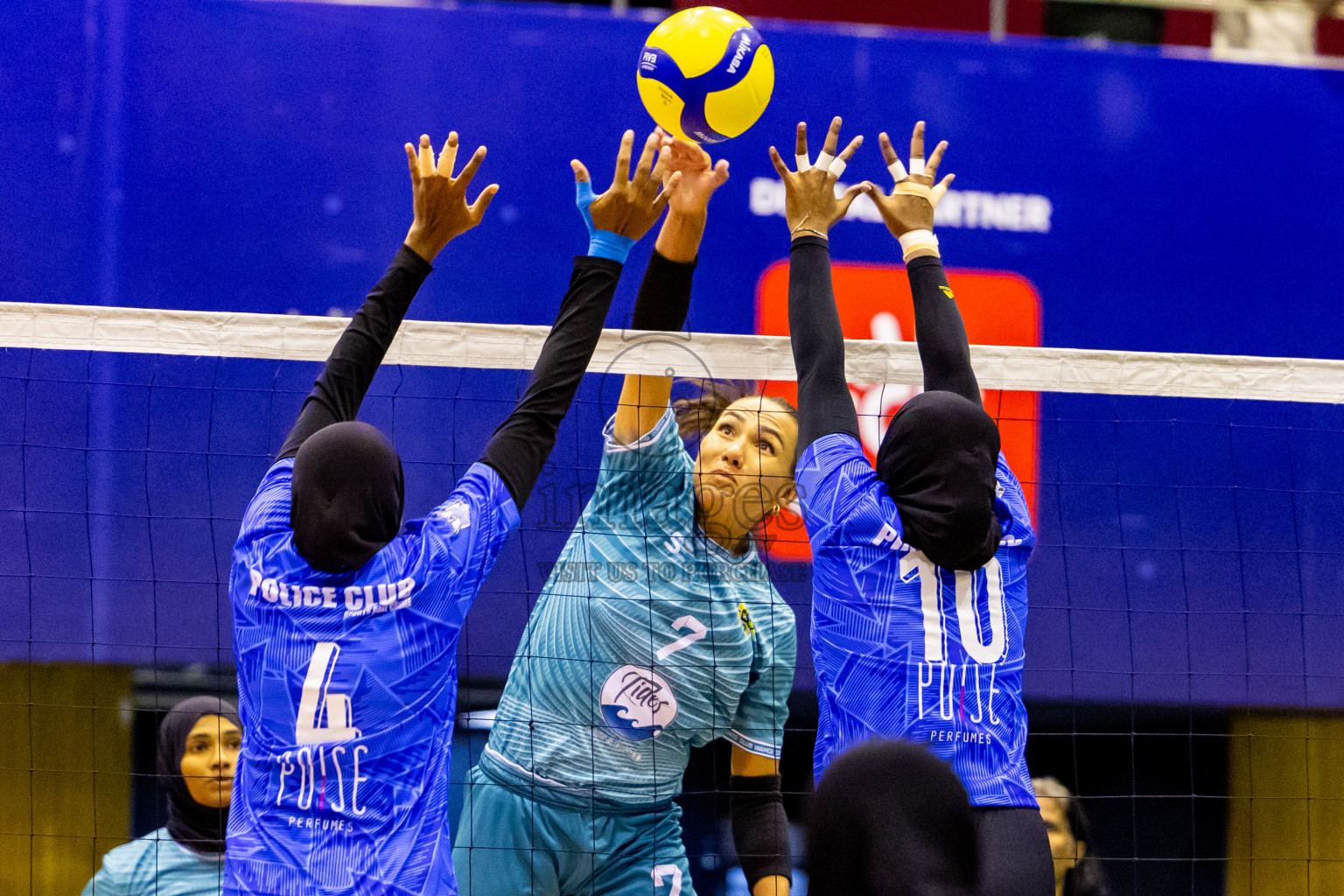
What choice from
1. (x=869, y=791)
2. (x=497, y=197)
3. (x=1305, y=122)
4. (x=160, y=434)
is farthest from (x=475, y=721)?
(x=1305, y=122)

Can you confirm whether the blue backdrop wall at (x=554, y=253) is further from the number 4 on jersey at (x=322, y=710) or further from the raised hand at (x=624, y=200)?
the number 4 on jersey at (x=322, y=710)

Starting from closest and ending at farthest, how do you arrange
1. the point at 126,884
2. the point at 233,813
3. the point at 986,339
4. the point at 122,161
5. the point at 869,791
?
the point at 869,791, the point at 233,813, the point at 126,884, the point at 122,161, the point at 986,339

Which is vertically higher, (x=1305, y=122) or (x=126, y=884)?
(x=1305, y=122)

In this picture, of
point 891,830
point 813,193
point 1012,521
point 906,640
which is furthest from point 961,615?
point 813,193

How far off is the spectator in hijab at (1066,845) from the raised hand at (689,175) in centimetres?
259

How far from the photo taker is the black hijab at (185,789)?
361 cm

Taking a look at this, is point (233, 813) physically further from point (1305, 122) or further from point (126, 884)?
point (1305, 122)

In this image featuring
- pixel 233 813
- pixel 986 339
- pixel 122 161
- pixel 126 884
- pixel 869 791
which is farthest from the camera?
pixel 986 339

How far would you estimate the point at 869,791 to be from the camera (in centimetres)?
148

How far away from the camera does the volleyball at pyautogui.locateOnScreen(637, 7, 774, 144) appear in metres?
3.11

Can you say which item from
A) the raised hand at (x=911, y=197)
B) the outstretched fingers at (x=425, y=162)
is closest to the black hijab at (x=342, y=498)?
the outstretched fingers at (x=425, y=162)

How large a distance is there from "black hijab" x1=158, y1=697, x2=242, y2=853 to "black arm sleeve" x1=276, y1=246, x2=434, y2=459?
164cm

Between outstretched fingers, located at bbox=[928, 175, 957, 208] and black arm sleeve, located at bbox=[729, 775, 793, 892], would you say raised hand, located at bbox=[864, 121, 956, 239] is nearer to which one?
outstretched fingers, located at bbox=[928, 175, 957, 208]

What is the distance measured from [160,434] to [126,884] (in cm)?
171
